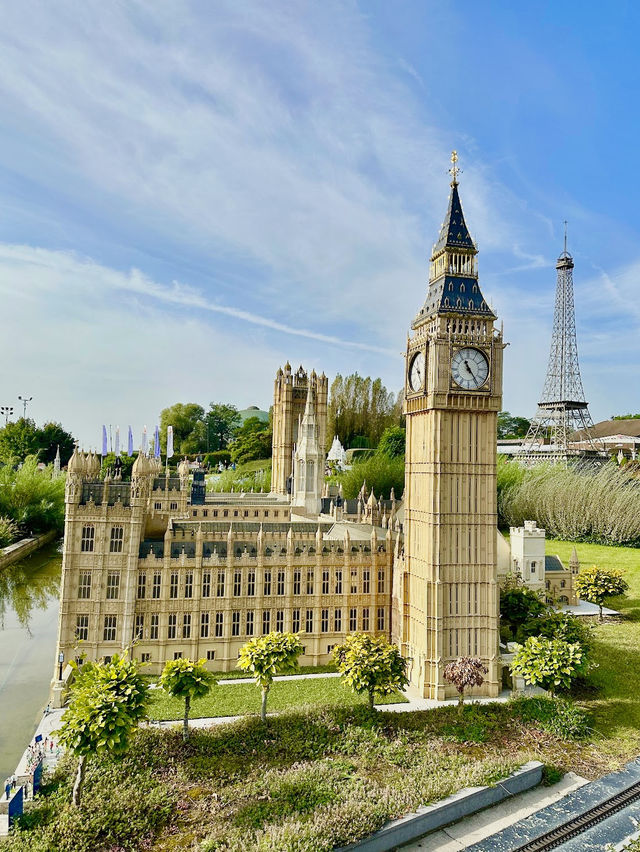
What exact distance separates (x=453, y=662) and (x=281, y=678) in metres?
12.1

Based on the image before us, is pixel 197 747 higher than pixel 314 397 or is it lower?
lower

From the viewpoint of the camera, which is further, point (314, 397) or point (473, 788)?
point (314, 397)

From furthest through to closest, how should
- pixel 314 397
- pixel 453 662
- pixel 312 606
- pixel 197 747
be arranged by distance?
pixel 314 397
pixel 312 606
pixel 453 662
pixel 197 747

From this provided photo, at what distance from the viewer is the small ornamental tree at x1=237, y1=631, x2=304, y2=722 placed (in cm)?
3116

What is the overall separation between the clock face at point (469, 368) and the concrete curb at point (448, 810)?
21.9 m

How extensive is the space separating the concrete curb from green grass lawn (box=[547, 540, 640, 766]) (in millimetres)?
5411

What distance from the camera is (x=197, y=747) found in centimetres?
2791

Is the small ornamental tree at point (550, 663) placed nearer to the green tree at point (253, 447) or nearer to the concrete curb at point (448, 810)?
the concrete curb at point (448, 810)

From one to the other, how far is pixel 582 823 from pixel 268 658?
16585mm

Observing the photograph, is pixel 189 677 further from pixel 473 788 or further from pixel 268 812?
pixel 473 788

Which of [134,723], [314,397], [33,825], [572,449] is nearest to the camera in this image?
[33,825]

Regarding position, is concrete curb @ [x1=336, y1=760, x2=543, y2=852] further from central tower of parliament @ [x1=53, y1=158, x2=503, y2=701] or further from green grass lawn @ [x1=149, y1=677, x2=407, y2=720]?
central tower of parliament @ [x1=53, y1=158, x2=503, y2=701]

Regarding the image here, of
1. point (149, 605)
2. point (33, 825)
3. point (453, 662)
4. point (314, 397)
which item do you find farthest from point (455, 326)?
point (314, 397)

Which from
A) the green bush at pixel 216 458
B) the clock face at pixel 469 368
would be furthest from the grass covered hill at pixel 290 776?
the green bush at pixel 216 458
